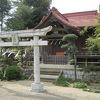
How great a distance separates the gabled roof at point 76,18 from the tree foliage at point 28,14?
7.37 m

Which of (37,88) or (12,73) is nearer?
(37,88)

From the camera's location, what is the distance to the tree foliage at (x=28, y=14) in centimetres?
3409

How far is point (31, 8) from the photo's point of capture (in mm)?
35125

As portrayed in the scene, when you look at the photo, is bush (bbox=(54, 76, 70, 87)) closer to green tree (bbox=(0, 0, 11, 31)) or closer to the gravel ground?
the gravel ground

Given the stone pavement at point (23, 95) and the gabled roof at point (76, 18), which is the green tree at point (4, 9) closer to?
the gabled roof at point (76, 18)

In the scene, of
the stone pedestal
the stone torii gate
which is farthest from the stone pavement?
the stone torii gate

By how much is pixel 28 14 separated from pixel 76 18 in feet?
30.0

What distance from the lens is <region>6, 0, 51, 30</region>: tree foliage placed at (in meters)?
34.1

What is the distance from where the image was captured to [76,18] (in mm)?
26234

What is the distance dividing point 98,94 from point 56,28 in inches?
416

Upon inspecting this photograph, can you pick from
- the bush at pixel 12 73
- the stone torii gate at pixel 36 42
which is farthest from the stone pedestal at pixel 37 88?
the bush at pixel 12 73

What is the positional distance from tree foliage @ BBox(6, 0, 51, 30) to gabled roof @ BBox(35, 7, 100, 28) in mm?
7365

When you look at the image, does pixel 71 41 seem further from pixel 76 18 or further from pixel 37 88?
pixel 37 88

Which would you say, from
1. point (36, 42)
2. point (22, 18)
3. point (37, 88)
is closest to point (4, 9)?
point (22, 18)
